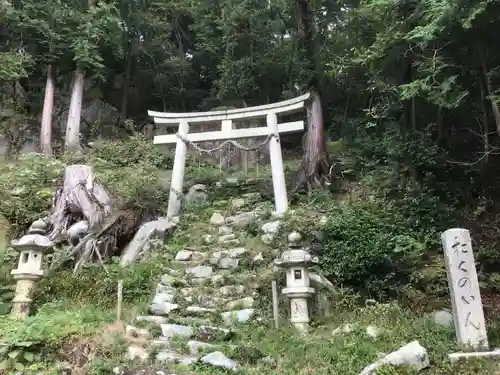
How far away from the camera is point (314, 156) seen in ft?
41.6

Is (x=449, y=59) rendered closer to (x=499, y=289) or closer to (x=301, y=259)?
(x=499, y=289)

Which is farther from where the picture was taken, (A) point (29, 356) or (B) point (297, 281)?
(B) point (297, 281)

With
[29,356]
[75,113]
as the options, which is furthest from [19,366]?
[75,113]

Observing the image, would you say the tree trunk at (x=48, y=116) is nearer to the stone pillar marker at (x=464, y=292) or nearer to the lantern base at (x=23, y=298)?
the lantern base at (x=23, y=298)

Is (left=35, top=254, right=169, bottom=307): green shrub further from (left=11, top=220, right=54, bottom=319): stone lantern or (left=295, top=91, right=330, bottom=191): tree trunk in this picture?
(left=295, top=91, right=330, bottom=191): tree trunk

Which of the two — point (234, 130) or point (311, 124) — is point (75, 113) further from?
point (311, 124)

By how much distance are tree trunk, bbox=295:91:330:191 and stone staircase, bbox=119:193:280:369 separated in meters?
2.18

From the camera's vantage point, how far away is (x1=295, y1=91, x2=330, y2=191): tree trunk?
490 inches

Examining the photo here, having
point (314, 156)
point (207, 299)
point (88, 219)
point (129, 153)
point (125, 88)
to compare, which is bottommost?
point (207, 299)

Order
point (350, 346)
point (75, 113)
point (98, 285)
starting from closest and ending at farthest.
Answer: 1. point (350, 346)
2. point (98, 285)
3. point (75, 113)

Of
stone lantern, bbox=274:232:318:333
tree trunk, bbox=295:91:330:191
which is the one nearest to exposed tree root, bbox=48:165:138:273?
stone lantern, bbox=274:232:318:333

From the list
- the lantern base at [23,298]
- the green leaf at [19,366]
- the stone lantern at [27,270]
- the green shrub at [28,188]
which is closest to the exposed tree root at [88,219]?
the green shrub at [28,188]

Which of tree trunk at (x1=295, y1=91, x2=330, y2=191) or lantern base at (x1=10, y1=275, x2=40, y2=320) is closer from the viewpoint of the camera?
lantern base at (x1=10, y1=275, x2=40, y2=320)

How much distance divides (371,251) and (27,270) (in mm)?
5850
